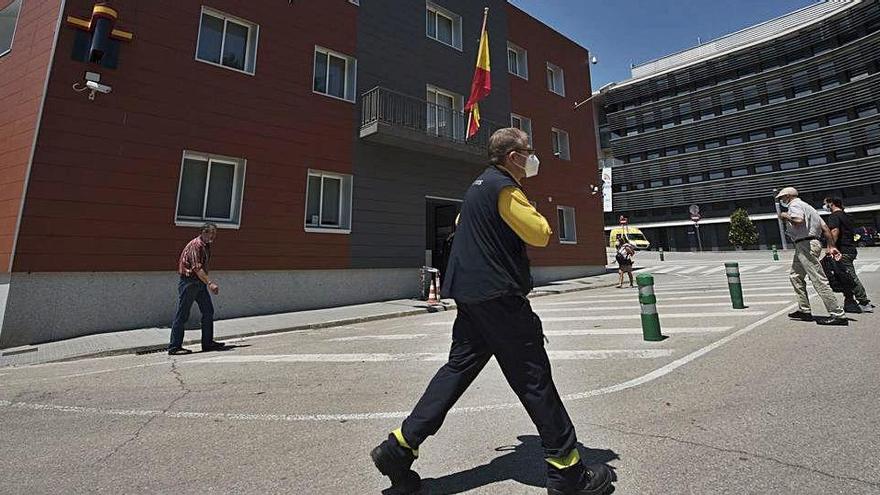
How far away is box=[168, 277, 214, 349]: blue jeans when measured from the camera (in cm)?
636

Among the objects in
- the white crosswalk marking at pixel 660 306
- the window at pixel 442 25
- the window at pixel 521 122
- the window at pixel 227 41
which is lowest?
the white crosswalk marking at pixel 660 306

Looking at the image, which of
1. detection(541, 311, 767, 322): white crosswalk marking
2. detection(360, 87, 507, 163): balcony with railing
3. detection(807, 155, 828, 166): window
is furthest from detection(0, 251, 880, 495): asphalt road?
detection(807, 155, 828, 166): window

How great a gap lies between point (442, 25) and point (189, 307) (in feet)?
48.6

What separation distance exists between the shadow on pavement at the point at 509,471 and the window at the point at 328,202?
385 inches

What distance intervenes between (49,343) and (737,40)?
72.0 metres

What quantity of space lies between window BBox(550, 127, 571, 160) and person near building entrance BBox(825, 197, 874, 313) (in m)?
13.7

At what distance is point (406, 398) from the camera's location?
153 inches

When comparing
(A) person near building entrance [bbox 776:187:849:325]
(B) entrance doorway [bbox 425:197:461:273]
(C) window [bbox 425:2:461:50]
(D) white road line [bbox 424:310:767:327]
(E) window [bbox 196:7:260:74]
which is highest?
(C) window [bbox 425:2:461:50]

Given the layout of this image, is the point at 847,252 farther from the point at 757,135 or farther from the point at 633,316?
the point at 757,135

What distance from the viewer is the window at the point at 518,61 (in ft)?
62.7

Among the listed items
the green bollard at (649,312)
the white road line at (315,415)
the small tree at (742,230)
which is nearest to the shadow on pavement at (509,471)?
the white road line at (315,415)

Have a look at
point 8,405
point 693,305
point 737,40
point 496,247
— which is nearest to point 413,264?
point 693,305

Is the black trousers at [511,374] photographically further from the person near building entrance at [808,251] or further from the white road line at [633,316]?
the person near building entrance at [808,251]

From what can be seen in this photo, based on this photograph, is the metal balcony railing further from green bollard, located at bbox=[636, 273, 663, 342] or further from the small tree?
the small tree
